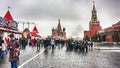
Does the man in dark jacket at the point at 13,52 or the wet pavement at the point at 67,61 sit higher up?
the man in dark jacket at the point at 13,52

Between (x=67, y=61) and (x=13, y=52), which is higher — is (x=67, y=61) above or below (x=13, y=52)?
below

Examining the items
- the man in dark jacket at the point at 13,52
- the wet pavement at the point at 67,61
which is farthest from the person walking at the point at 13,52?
the wet pavement at the point at 67,61

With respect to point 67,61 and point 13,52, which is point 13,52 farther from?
point 67,61

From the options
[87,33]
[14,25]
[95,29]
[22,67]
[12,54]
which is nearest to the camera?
[12,54]

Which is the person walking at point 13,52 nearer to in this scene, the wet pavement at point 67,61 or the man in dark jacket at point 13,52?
the man in dark jacket at point 13,52

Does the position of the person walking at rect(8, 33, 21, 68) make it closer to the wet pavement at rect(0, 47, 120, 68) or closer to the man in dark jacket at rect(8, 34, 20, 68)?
the man in dark jacket at rect(8, 34, 20, 68)

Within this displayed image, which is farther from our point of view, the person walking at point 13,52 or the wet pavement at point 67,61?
the wet pavement at point 67,61

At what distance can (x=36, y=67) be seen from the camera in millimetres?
13734

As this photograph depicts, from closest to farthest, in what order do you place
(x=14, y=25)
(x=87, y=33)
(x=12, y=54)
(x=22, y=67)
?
(x=12, y=54)
(x=22, y=67)
(x=14, y=25)
(x=87, y=33)

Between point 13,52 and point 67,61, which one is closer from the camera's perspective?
point 13,52

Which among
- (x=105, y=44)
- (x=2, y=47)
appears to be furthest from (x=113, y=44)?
(x=2, y=47)

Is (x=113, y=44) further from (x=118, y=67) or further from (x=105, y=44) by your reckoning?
(x=118, y=67)

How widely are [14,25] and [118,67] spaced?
36.6 metres

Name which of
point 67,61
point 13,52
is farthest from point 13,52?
point 67,61
